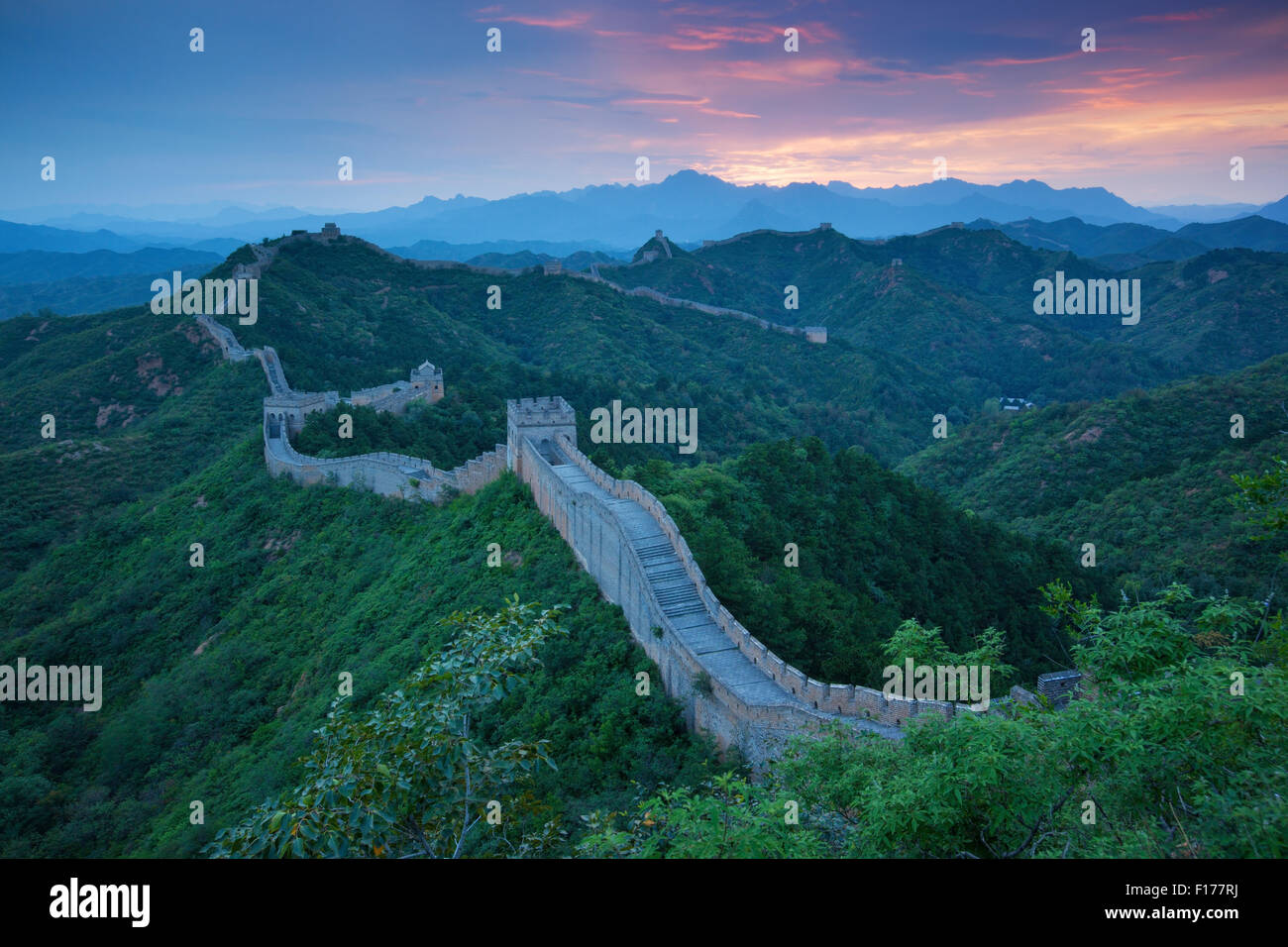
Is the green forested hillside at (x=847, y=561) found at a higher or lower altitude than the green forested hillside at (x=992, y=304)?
lower

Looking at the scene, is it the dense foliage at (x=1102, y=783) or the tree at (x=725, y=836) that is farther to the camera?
the tree at (x=725, y=836)

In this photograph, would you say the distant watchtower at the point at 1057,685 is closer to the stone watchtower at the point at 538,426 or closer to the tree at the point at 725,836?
the tree at the point at 725,836

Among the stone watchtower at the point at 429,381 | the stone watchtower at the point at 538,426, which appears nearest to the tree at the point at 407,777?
the stone watchtower at the point at 538,426

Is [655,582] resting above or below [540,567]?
above

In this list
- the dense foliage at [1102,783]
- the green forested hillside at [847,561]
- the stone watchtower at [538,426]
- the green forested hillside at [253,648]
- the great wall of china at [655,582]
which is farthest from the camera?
the stone watchtower at [538,426]

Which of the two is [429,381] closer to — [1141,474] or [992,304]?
[1141,474]

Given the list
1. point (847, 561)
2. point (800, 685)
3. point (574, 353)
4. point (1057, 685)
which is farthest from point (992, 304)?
point (800, 685)

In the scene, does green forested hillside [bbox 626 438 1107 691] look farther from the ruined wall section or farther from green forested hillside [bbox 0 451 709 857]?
green forested hillside [bbox 0 451 709 857]
